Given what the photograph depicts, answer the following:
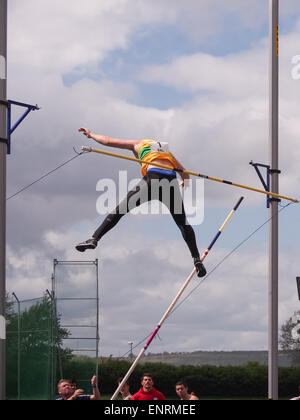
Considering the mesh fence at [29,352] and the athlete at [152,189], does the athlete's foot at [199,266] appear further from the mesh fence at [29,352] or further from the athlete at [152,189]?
the mesh fence at [29,352]

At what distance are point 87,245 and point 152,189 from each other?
1.10m

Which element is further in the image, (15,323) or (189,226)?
(15,323)

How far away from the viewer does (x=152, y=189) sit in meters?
11.8

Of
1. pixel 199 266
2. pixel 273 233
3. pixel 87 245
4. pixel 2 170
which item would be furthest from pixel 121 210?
pixel 273 233

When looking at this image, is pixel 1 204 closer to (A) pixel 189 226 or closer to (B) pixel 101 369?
(A) pixel 189 226

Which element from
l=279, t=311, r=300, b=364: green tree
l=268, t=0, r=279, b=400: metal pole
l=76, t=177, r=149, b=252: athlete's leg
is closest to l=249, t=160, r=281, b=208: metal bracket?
l=268, t=0, r=279, b=400: metal pole

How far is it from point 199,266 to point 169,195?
109 cm

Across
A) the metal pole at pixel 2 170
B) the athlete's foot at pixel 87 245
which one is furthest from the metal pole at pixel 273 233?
the metal pole at pixel 2 170

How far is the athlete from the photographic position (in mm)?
11648

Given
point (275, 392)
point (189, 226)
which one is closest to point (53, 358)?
point (275, 392)

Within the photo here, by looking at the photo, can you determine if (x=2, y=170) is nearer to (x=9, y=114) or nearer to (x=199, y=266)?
(x=9, y=114)

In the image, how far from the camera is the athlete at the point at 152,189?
1165 centimetres
